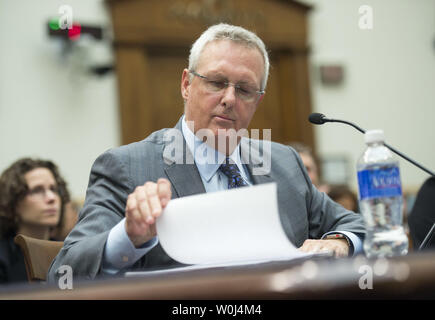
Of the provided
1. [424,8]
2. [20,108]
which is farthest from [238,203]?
[424,8]

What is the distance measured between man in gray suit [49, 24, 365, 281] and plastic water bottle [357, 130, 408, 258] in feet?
0.78

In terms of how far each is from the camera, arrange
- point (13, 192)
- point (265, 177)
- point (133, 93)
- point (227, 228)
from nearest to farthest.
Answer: point (227, 228) → point (265, 177) → point (13, 192) → point (133, 93)

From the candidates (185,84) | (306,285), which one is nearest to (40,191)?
(185,84)

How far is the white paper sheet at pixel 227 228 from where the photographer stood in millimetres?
836

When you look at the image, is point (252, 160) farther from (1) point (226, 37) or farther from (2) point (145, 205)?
(2) point (145, 205)

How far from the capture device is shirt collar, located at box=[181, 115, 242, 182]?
1524 millimetres

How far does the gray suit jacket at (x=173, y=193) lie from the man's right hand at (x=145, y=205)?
0.45 ft

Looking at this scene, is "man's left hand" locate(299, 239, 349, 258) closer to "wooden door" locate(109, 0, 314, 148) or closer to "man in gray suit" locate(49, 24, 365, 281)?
"man in gray suit" locate(49, 24, 365, 281)

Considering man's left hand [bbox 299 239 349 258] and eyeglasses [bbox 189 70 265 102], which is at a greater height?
eyeglasses [bbox 189 70 265 102]

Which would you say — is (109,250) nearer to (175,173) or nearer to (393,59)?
(175,173)

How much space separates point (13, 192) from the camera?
276cm

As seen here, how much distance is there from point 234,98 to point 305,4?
3.89m

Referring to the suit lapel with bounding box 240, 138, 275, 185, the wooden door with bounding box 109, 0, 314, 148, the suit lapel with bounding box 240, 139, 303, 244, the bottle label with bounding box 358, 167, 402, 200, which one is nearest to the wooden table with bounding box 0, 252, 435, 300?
the bottle label with bounding box 358, 167, 402, 200

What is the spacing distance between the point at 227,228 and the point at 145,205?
16 cm
